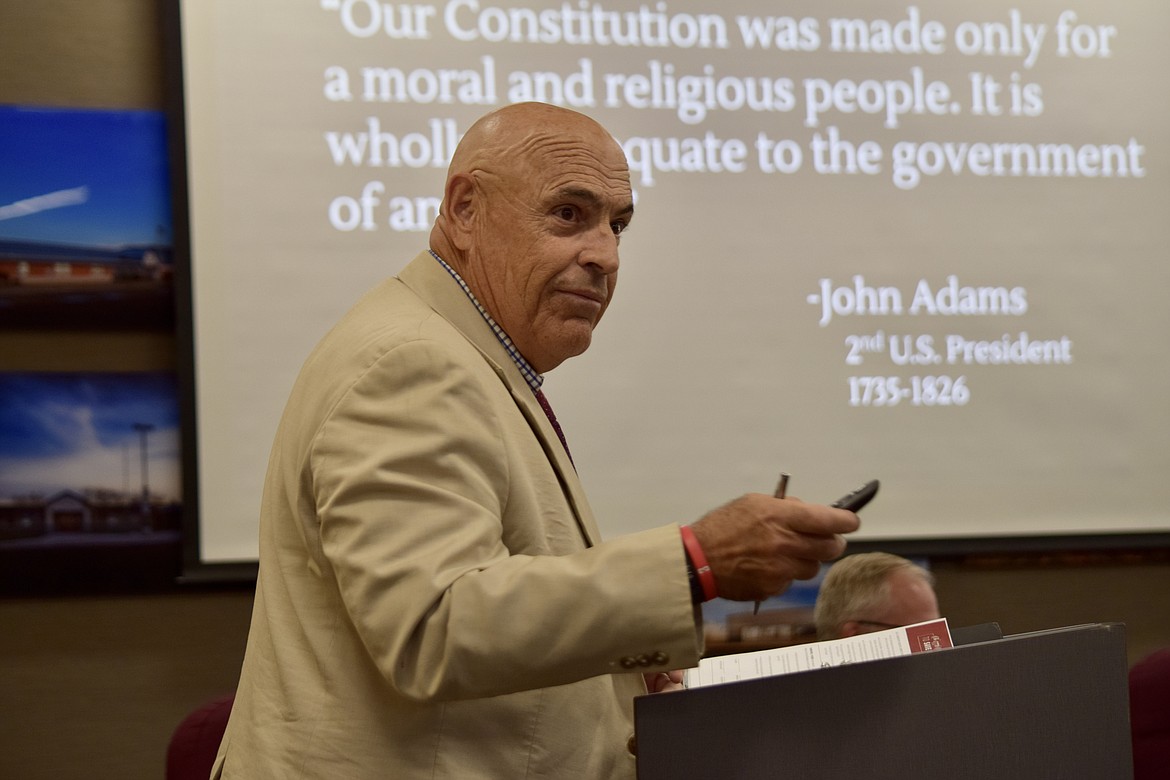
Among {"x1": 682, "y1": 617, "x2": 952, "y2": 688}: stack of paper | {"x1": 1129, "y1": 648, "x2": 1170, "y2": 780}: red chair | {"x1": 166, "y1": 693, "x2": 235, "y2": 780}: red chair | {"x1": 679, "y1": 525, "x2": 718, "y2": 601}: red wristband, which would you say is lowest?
{"x1": 1129, "y1": 648, "x2": 1170, "y2": 780}: red chair

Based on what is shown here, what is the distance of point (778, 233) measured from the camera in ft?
10.4

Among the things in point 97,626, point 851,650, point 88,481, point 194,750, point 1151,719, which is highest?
A: point 88,481

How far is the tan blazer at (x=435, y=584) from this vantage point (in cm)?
107

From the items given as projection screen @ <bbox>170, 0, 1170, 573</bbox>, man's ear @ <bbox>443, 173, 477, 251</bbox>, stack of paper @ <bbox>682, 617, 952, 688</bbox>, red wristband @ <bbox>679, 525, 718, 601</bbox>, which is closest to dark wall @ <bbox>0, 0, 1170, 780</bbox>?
projection screen @ <bbox>170, 0, 1170, 573</bbox>

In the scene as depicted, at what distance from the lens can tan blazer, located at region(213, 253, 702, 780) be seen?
1066 mm

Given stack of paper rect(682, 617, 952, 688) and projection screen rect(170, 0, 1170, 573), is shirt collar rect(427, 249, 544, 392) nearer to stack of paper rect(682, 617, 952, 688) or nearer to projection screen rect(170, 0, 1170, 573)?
stack of paper rect(682, 617, 952, 688)

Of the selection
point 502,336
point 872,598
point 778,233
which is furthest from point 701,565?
point 778,233

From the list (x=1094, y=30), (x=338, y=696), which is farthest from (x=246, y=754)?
(x=1094, y=30)

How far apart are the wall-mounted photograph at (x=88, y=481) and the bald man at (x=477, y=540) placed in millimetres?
1611

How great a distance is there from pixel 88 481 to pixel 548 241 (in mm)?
1870

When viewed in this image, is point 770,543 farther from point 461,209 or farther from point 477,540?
point 461,209

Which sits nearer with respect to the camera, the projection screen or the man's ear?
the man's ear

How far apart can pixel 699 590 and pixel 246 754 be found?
57cm

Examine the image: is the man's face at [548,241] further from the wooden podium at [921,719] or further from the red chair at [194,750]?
the red chair at [194,750]
